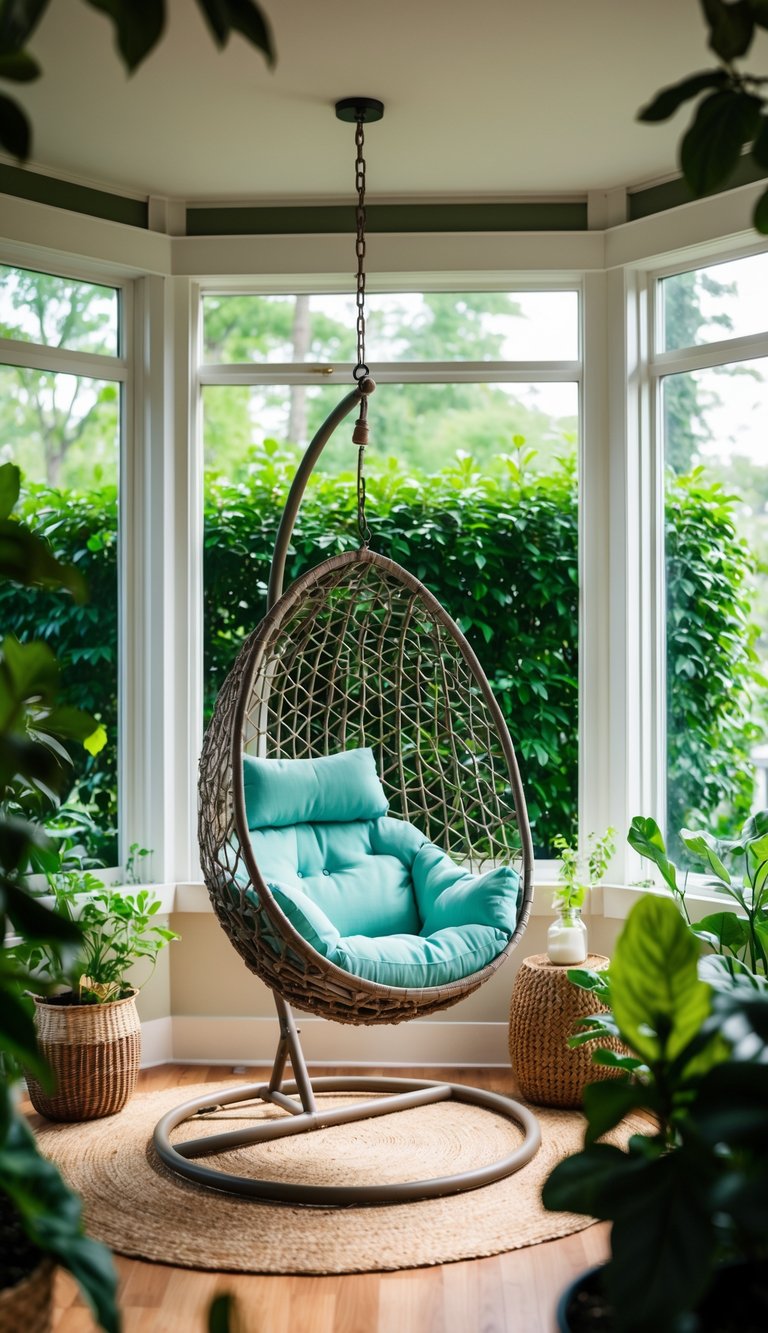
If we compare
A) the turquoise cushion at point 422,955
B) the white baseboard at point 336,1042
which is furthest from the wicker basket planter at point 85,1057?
the turquoise cushion at point 422,955

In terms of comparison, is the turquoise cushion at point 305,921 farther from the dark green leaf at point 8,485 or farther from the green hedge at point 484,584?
the green hedge at point 484,584

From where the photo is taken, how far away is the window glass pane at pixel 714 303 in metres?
3.82

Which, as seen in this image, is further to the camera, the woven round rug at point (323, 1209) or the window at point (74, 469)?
the window at point (74, 469)

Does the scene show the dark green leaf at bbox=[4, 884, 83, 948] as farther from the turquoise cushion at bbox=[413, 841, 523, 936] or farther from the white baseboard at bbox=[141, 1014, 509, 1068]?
the white baseboard at bbox=[141, 1014, 509, 1068]

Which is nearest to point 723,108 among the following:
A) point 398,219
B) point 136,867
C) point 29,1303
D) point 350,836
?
point 29,1303

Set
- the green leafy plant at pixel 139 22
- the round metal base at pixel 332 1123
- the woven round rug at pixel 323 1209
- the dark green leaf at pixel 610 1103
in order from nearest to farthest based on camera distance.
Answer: the green leafy plant at pixel 139 22, the dark green leaf at pixel 610 1103, the woven round rug at pixel 323 1209, the round metal base at pixel 332 1123

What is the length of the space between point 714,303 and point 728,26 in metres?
3.03

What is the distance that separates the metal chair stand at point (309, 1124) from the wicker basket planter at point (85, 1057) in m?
0.24

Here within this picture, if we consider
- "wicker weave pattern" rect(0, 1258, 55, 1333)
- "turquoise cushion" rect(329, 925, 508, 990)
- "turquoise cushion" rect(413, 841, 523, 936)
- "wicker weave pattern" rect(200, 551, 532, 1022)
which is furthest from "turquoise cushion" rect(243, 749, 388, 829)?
"wicker weave pattern" rect(0, 1258, 55, 1333)

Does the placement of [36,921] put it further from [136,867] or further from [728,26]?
[136,867]

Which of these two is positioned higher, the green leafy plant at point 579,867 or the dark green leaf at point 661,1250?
the dark green leaf at point 661,1250

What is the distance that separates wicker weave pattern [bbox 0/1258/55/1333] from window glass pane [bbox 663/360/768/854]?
296 centimetres

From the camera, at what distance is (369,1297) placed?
241 cm

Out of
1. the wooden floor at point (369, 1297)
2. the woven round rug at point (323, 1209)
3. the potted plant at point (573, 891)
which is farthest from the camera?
the potted plant at point (573, 891)
